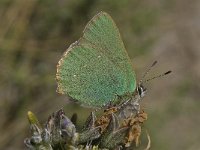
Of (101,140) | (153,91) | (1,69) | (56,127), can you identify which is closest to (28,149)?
(56,127)

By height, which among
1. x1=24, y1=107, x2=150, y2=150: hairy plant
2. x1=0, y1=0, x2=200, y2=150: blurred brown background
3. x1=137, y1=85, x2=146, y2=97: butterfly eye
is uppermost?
x1=0, y1=0, x2=200, y2=150: blurred brown background

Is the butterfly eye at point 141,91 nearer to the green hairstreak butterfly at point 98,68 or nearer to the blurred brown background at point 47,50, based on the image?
the green hairstreak butterfly at point 98,68

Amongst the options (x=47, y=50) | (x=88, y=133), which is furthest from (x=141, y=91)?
(x=47, y=50)

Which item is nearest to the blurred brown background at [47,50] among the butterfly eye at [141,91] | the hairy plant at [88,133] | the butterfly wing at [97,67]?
the butterfly wing at [97,67]

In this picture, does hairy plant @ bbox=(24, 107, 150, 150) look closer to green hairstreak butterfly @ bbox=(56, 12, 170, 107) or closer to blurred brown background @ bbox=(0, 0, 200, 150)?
green hairstreak butterfly @ bbox=(56, 12, 170, 107)

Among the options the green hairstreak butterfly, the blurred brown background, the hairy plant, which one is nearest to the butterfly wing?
the green hairstreak butterfly

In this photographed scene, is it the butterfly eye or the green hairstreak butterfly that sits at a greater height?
the green hairstreak butterfly

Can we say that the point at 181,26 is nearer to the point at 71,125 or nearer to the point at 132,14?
the point at 132,14

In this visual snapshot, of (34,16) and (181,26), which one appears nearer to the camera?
(34,16)
